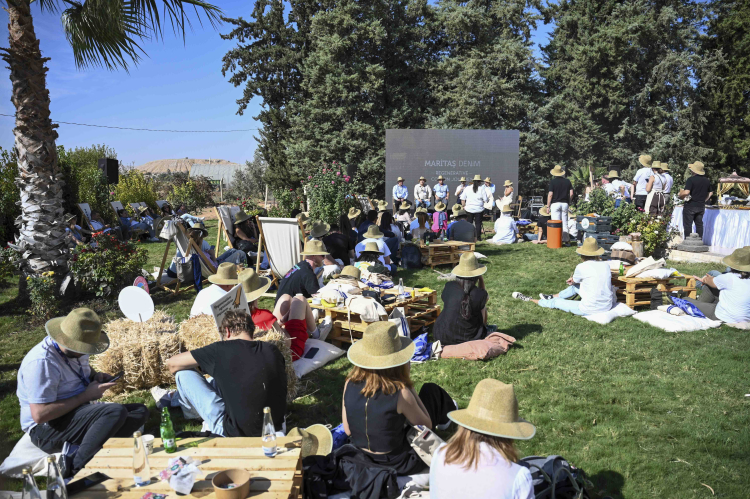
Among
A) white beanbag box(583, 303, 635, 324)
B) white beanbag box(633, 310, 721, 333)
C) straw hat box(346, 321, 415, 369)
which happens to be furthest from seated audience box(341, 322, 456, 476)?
white beanbag box(633, 310, 721, 333)

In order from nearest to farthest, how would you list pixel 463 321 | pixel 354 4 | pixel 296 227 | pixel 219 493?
1. pixel 219 493
2. pixel 463 321
3. pixel 296 227
4. pixel 354 4

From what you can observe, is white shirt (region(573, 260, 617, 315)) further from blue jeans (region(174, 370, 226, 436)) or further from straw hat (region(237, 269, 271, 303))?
blue jeans (region(174, 370, 226, 436))

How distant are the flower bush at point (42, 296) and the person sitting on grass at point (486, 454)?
7.34 metres

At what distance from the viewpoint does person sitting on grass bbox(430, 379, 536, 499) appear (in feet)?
7.88

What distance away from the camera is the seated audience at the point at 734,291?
6383 millimetres

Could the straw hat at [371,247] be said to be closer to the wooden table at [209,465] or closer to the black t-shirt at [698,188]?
the wooden table at [209,465]

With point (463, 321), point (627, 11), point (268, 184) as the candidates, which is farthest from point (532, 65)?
point (463, 321)

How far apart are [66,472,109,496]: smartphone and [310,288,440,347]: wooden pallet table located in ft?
11.7

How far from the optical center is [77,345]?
11.8 ft

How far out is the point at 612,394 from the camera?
15.9 feet

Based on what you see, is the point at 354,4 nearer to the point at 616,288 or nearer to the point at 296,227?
the point at 296,227

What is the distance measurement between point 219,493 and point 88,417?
1775 millimetres

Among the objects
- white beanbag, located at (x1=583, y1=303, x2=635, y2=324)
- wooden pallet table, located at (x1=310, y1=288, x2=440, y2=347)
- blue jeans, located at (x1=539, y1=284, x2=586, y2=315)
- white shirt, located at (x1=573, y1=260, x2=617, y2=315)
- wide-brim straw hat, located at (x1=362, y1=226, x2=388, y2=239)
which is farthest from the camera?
wide-brim straw hat, located at (x1=362, y1=226, x2=388, y2=239)

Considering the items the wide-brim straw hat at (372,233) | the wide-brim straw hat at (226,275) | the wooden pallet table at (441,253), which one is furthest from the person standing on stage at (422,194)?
the wide-brim straw hat at (226,275)
